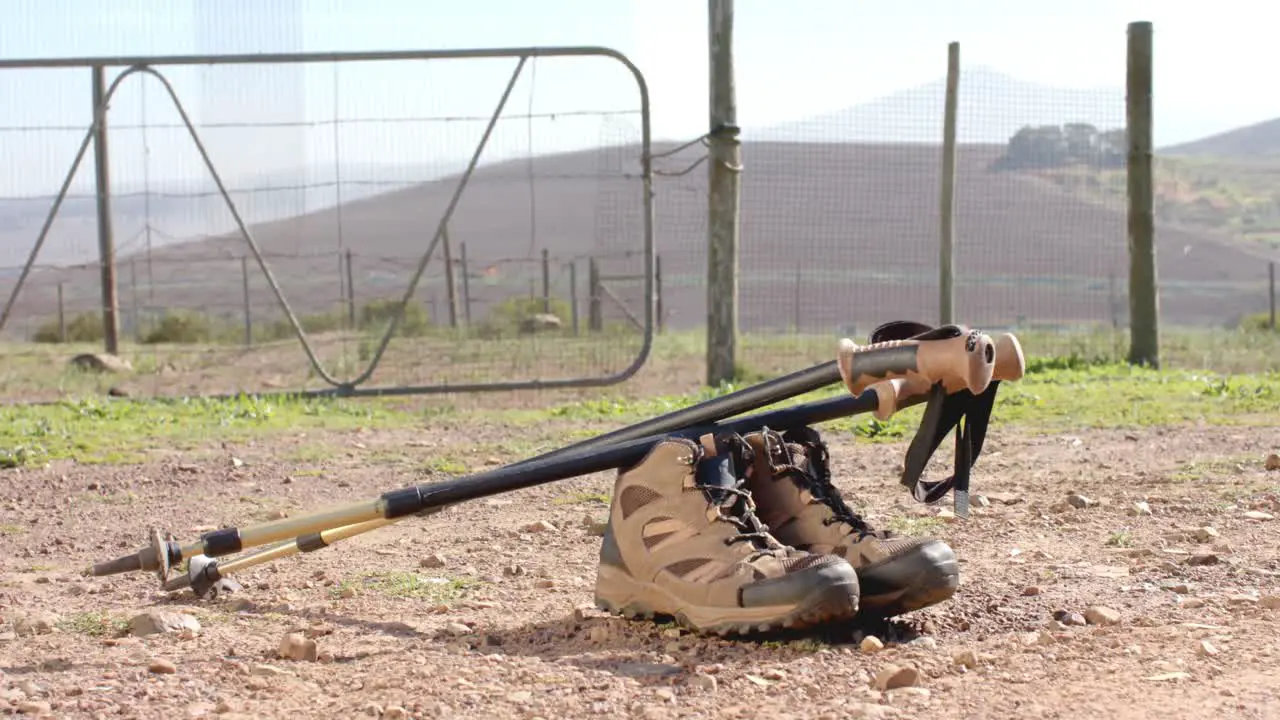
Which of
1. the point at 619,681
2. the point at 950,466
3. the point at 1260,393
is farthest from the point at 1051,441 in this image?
the point at 619,681

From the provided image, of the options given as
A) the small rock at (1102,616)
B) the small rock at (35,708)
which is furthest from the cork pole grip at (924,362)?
the small rock at (35,708)

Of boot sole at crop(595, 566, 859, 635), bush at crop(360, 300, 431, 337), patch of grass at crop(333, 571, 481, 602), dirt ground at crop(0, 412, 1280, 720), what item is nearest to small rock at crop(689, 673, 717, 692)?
dirt ground at crop(0, 412, 1280, 720)

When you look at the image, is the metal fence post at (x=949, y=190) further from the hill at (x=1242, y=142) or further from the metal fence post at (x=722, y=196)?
the hill at (x=1242, y=142)

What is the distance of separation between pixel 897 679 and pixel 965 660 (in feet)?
0.74

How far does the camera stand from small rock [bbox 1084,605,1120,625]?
353 cm

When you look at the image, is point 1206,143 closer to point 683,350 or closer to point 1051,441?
point 683,350

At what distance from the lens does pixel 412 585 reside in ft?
13.9

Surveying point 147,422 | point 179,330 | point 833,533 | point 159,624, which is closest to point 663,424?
point 833,533

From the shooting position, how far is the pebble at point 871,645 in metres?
3.29

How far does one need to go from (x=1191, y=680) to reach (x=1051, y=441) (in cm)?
431

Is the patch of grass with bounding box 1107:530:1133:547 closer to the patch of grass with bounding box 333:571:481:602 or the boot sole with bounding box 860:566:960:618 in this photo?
the boot sole with bounding box 860:566:960:618

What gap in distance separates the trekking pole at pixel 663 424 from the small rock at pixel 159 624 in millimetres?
229

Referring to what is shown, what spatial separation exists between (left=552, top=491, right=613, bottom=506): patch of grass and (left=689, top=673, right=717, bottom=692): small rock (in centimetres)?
250

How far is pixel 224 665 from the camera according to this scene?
3242 millimetres
